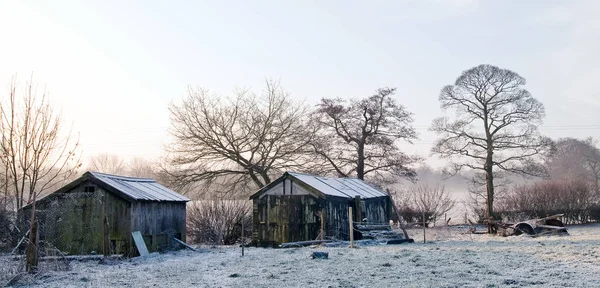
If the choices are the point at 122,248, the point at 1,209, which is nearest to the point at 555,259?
the point at 122,248

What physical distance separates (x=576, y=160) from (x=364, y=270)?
65.5 m

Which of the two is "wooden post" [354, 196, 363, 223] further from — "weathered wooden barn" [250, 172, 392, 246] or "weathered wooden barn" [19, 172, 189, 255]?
"weathered wooden barn" [19, 172, 189, 255]

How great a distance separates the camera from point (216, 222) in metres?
28.2

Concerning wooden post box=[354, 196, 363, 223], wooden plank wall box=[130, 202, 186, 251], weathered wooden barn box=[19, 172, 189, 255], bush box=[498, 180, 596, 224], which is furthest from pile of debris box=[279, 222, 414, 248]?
bush box=[498, 180, 596, 224]

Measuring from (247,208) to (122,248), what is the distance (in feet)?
35.8

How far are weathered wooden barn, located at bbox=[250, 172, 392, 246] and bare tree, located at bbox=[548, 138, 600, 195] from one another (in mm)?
49007

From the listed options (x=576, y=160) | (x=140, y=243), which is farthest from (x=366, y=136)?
(x=576, y=160)

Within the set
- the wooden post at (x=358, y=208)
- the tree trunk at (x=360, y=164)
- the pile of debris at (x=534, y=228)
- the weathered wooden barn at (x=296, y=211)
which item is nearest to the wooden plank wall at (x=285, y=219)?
the weathered wooden barn at (x=296, y=211)

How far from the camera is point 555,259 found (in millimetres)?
15055

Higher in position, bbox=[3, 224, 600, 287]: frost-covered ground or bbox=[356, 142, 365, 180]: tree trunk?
bbox=[356, 142, 365, 180]: tree trunk

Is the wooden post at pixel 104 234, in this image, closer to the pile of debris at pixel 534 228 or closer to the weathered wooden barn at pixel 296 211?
the weathered wooden barn at pixel 296 211

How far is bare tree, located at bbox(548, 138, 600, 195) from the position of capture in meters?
66.8

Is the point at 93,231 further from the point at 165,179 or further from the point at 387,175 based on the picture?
the point at 387,175

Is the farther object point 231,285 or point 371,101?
point 371,101
